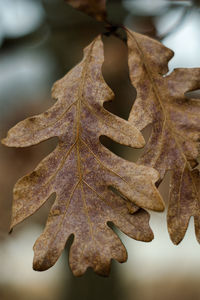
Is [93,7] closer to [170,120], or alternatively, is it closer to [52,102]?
[170,120]

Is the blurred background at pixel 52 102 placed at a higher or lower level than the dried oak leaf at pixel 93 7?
lower

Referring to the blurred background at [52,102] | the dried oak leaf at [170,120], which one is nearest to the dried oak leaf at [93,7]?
the dried oak leaf at [170,120]

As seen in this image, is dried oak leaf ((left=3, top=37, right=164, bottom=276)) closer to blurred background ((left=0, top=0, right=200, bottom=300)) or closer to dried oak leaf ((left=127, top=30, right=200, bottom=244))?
dried oak leaf ((left=127, top=30, right=200, bottom=244))

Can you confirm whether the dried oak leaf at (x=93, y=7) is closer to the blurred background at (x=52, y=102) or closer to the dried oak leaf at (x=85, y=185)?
the dried oak leaf at (x=85, y=185)

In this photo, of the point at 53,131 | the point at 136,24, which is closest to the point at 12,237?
the point at 136,24

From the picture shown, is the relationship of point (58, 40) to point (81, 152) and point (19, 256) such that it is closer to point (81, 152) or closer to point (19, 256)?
point (19, 256)

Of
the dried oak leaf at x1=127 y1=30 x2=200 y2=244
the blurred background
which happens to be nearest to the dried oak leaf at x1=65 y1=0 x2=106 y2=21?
the dried oak leaf at x1=127 y1=30 x2=200 y2=244
